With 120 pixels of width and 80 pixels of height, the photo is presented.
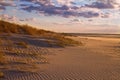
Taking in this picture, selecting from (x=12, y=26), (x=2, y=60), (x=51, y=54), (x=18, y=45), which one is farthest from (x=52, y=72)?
(x=12, y=26)

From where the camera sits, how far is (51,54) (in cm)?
1970

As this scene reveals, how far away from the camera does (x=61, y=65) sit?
1571cm

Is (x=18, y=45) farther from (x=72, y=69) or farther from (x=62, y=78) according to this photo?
(x=62, y=78)

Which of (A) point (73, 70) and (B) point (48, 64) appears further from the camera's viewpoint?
(B) point (48, 64)

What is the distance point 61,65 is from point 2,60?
267 centimetres

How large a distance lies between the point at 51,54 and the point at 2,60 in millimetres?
5032

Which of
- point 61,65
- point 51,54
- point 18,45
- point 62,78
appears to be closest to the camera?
point 62,78

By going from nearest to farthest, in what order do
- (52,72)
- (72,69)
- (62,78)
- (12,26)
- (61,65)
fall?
(62,78), (52,72), (72,69), (61,65), (12,26)

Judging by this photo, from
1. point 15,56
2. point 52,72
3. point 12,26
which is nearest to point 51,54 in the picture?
point 15,56

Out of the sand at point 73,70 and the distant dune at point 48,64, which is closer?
the sand at point 73,70

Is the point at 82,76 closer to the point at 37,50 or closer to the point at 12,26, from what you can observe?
the point at 37,50

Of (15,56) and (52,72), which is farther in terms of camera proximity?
(15,56)

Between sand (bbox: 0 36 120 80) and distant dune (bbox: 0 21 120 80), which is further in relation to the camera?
distant dune (bbox: 0 21 120 80)

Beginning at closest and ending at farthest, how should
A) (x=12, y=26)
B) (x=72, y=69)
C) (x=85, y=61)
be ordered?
1. (x=72, y=69)
2. (x=85, y=61)
3. (x=12, y=26)
